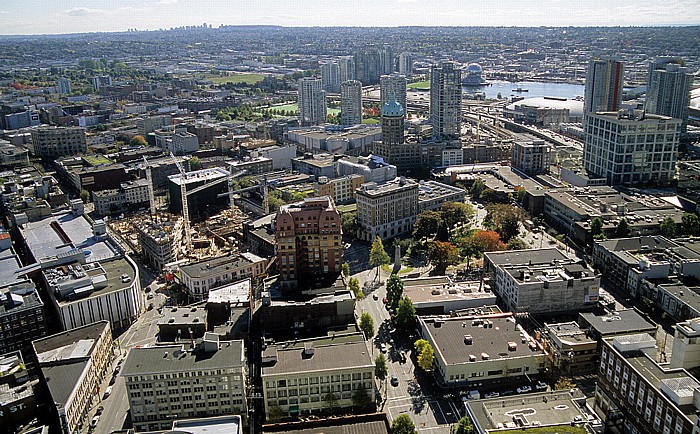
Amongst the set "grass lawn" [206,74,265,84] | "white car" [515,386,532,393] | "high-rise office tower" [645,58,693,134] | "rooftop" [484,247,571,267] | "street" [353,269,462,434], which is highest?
"high-rise office tower" [645,58,693,134]

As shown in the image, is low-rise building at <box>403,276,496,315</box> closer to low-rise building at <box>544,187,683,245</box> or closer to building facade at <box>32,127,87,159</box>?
low-rise building at <box>544,187,683,245</box>

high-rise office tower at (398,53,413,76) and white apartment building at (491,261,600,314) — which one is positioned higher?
high-rise office tower at (398,53,413,76)

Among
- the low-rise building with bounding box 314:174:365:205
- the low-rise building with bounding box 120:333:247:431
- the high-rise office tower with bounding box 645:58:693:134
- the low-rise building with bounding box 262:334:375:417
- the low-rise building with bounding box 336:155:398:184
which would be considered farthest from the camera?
the high-rise office tower with bounding box 645:58:693:134

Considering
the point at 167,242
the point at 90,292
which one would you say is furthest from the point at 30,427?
the point at 167,242

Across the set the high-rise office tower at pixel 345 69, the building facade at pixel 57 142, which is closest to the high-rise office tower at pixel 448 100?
the building facade at pixel 57 142

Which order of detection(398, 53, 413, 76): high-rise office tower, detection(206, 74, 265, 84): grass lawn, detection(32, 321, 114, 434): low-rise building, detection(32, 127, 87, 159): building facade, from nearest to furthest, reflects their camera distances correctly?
1. detection(32, 321, 114, 434): low-rise building
2. detection(32, 127, 87, 159): building facade
3. detection(206, 74, 265, 84): grass lawn
4. detection(398, 53, 413, 76): high-rise office tower

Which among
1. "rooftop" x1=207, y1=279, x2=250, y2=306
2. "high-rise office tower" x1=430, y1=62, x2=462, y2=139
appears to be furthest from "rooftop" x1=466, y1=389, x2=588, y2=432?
"high-rise office tower" x1=430, y1=62, x2=462, y2=139

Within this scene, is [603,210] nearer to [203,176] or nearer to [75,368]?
[203,176]
